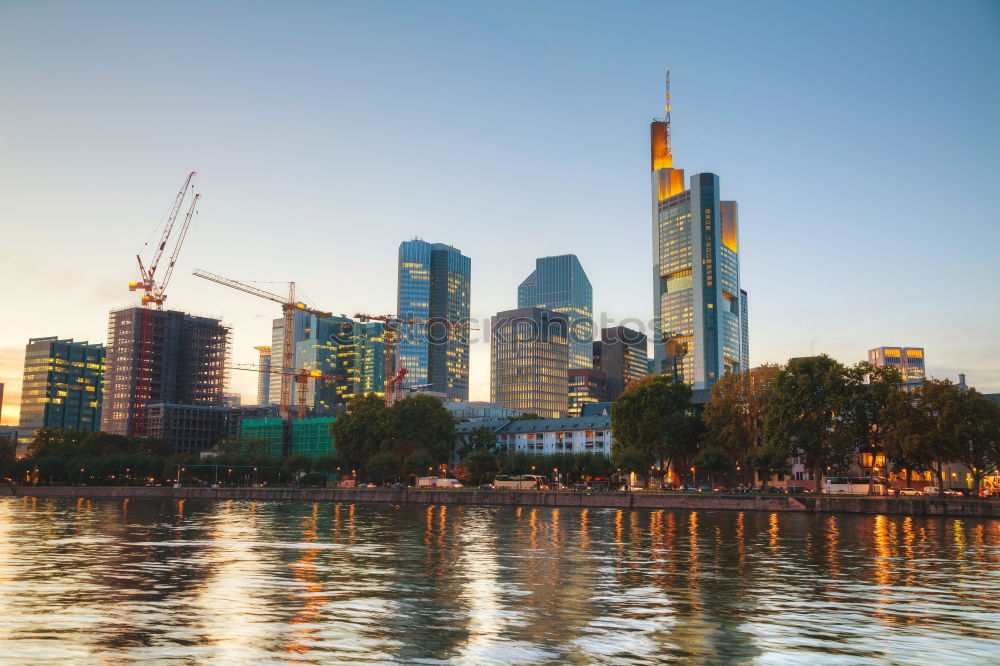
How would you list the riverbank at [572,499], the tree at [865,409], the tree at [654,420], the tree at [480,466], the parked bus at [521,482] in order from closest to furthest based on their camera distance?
the riverbank at [572,499], the tree at [865,409], the tree at [654,420], the parked bus at [521,482], the tree at [480,466]

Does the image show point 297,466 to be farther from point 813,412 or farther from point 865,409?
point 865,409

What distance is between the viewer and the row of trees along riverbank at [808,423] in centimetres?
10944

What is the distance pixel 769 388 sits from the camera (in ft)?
467

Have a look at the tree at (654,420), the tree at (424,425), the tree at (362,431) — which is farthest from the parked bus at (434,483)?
the tree at (654,420)

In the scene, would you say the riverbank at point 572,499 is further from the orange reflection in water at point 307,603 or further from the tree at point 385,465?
the orange reflection in water at point 307,603

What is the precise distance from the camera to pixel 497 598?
35.2 meters

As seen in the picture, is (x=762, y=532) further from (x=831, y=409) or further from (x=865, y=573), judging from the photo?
(x=831, y=409)

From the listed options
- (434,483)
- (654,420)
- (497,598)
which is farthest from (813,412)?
(497,598)

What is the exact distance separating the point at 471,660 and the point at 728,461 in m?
121

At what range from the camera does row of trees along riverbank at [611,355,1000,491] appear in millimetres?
109438

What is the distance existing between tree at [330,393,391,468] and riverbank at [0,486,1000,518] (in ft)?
78.3

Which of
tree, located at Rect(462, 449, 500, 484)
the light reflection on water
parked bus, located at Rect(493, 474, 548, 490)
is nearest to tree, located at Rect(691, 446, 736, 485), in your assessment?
parked bus, located at Rect(493, 474, 548, 490)

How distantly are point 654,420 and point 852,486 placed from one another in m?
32.7

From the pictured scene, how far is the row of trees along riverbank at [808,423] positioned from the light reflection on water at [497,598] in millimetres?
45742
